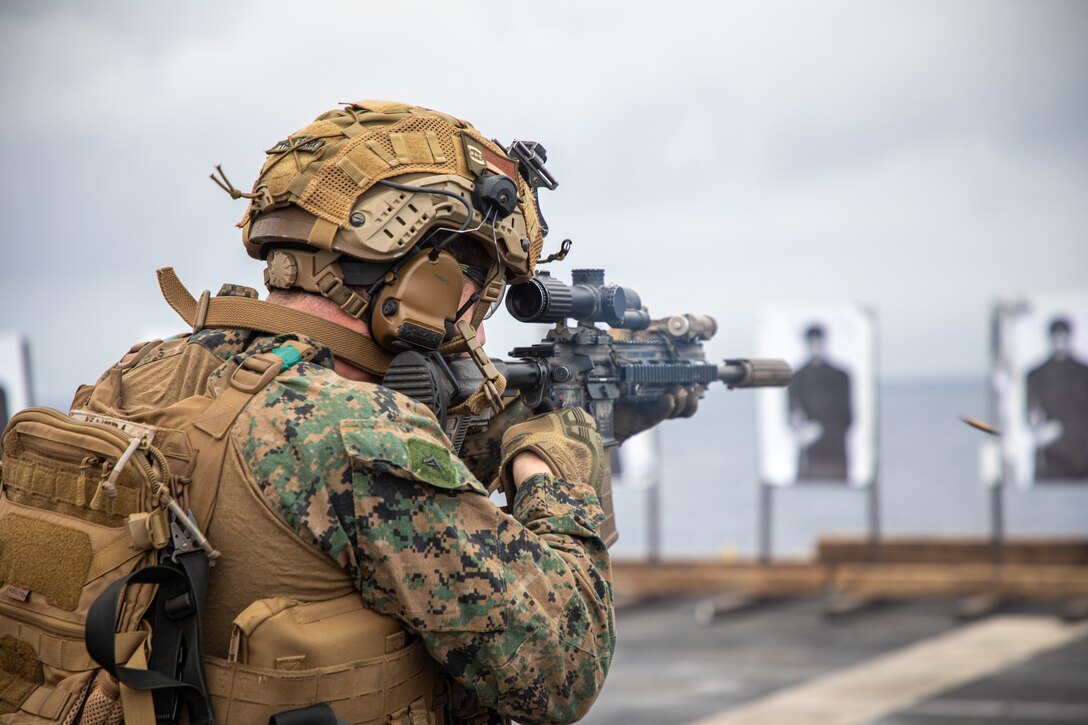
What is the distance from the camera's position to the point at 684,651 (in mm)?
9469

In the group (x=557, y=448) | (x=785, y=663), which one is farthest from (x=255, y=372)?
(x=785, y=663)

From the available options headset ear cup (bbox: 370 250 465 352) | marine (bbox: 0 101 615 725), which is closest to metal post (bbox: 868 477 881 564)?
marine (bbox: 0 101 615 725)

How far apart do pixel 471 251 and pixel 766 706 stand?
5820mm

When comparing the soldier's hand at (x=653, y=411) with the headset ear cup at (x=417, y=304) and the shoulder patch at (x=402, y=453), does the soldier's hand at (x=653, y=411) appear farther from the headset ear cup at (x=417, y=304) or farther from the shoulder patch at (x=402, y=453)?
the shoulder patch at (x=402, y=453)

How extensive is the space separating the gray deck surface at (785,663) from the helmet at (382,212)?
5.50 m

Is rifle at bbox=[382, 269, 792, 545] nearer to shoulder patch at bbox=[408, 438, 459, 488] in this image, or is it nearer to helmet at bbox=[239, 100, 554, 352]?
helmet at bbox=[239, 100, 554, 352]

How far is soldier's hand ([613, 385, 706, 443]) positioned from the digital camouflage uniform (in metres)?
1.22

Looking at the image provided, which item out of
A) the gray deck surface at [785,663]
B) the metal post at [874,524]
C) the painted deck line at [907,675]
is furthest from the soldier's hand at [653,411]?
the metal post at [874,524]

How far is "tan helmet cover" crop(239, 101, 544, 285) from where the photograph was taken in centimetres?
243

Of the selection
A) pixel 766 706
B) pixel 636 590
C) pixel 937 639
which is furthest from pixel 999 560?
pixel 766 706

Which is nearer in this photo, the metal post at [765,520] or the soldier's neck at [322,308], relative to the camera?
the soldier's neck at [322,308]

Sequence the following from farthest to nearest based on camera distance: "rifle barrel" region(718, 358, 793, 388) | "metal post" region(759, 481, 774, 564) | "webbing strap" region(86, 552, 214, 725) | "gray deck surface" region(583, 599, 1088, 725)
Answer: "metal post" region(759, 481, 774, 564)
"gray deck surface" region(583, 599, 1088, 725)
"rifle barrel" region(718, 358, 793, 388)
"webbing strap" region(86, 552, 214, 725)

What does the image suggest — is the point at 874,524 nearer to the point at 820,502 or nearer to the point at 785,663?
the point at 785,663

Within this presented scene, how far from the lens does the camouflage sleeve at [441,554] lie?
2.11 meters
